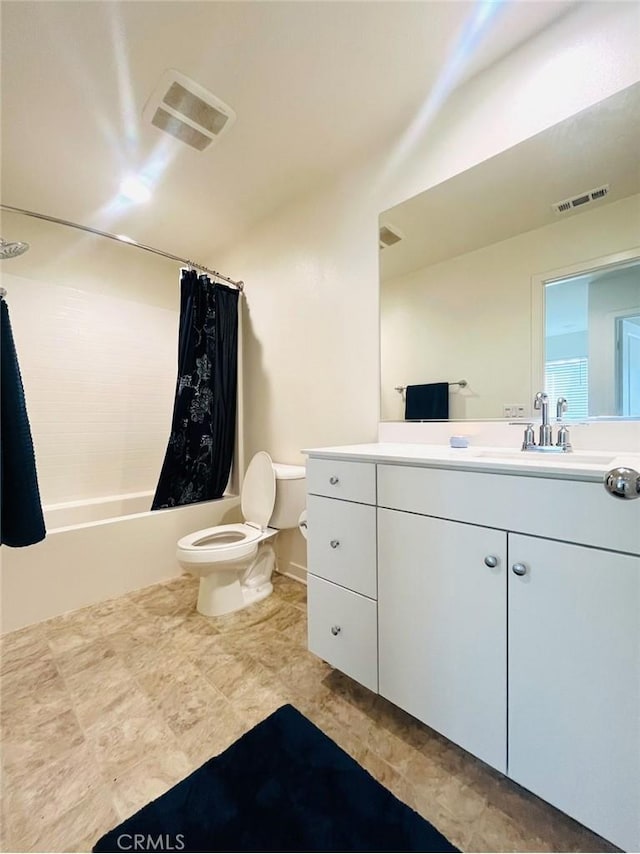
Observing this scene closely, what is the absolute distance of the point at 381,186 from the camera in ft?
5.48

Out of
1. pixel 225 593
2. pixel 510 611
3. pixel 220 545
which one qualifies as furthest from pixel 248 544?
pixel 510 611

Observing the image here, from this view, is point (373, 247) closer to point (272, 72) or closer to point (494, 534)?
point (272, 72)

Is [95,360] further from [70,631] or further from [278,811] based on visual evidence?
[278,811]

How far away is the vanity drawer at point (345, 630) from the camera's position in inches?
44.6

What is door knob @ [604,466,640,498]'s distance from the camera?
2.13ft

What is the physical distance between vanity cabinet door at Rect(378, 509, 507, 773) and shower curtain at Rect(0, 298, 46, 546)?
1.18m

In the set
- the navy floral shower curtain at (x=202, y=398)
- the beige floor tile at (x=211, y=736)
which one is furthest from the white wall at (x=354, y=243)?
the beige floor tile at (x=211, y=736)

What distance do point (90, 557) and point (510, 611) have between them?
6.79 ft

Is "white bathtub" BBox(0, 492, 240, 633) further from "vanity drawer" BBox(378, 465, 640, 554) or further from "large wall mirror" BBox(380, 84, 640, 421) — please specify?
"vanity drawer" BBox(378, 465, 640, 554)

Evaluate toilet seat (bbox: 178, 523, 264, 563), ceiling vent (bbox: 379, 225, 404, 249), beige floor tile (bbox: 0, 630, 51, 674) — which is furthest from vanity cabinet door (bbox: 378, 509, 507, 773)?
beige floor tile (bbox: 0, 630, 51, 674)

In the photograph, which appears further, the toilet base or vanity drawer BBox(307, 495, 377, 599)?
the toilet base

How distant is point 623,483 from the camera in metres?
0.66

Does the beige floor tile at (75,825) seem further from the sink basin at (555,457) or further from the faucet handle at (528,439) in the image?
the faucet handle at (528,439)

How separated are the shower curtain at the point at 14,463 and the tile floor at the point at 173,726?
2.12 ft
